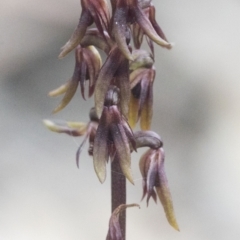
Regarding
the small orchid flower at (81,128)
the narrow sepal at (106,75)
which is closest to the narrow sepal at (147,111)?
the small orchid flower at (81,128)

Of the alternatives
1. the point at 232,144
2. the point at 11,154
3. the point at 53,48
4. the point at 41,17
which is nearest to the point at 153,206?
the point at 232,144

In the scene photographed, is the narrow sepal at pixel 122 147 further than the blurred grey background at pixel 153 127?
No

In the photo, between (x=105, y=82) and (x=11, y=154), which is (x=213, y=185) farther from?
(x=105, y=82)

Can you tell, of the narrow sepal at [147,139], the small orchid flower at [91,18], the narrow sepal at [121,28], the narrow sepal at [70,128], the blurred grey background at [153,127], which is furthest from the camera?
the blurred grey background at [153,127]

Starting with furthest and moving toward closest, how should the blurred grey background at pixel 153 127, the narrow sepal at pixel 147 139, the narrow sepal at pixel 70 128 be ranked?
the blurred grey background at pixel 153 127, the narrow sepal at pixel 70 128, the narrow sepal at pixel 147 139

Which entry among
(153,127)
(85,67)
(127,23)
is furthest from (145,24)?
(153,127)

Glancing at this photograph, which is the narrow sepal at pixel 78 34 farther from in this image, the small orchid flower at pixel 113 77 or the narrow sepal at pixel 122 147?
the narrow sepal at pixel 122 147
